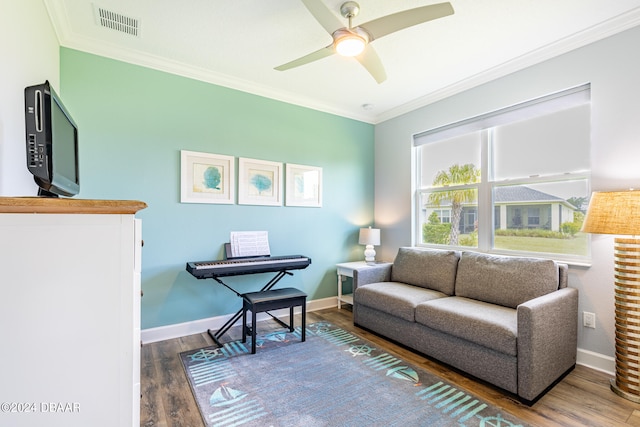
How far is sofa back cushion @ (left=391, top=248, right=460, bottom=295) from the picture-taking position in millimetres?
2979

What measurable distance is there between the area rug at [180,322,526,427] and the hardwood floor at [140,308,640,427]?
85 millimetres

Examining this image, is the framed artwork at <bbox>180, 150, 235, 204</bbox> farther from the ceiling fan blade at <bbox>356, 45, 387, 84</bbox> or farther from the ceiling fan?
the ceiling fan blade at <bbox>356, 45, 387, 84</bbox>

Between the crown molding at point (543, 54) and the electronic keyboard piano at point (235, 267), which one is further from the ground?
the crown molding at point (543, 54)

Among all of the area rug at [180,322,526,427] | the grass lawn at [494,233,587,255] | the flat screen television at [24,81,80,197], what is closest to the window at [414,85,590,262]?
the grass lawn at [494,233,587,255]

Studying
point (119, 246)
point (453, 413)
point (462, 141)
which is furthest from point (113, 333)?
point (462, 141)

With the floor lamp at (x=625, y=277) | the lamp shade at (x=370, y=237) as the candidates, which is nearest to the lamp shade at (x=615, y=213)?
the floor lamp at (x=625, y=277)

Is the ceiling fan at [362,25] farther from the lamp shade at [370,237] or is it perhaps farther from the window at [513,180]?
the lamp shade at [370,237]

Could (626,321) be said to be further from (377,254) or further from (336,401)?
(377,254)

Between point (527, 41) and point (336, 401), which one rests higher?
point (527, 41)

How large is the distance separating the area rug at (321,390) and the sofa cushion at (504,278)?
2.94 feet

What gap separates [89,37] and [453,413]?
3.98 metres

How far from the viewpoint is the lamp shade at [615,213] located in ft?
6.22

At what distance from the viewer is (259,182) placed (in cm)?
345

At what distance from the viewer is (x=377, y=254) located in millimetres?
4395
